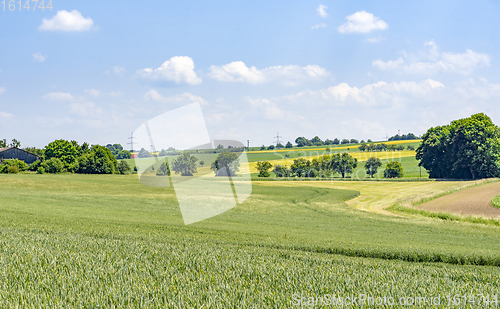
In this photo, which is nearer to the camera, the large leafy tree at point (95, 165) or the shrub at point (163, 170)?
the shrub at point (163, 170)

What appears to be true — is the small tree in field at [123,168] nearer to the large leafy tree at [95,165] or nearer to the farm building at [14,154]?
the large leafy tree at [95,165]

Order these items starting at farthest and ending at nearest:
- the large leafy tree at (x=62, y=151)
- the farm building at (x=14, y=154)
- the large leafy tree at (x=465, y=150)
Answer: the farm building at (x=14, y=154) < the large leafy tree at (x=62, y=151) < the large leafy tree at (x=465, y=150)

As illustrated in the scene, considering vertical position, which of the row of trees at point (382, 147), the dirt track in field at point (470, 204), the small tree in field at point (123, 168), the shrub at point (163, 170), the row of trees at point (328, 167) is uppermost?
the row of trees at point (382, 147)

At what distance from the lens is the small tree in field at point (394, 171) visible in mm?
95062

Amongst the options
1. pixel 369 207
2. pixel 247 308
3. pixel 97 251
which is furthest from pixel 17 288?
pixel 369 207

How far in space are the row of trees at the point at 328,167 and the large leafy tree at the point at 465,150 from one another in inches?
594

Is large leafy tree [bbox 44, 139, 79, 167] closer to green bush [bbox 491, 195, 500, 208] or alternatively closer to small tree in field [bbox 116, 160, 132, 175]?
small tree in field [bbox 116, 160, 132, 175]

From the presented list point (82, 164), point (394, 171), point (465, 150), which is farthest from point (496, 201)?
point (82, 164)

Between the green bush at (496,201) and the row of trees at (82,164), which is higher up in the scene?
the row of trees at (82,164)

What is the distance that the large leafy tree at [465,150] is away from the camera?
6875 centimetres

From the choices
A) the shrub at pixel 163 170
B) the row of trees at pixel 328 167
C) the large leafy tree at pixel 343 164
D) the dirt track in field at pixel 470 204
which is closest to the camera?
the shrub at pixel 163 170

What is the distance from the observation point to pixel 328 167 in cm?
10175

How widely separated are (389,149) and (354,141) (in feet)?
110

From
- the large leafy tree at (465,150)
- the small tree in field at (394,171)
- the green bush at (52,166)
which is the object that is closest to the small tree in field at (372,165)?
the small tree in field at (394,171)
